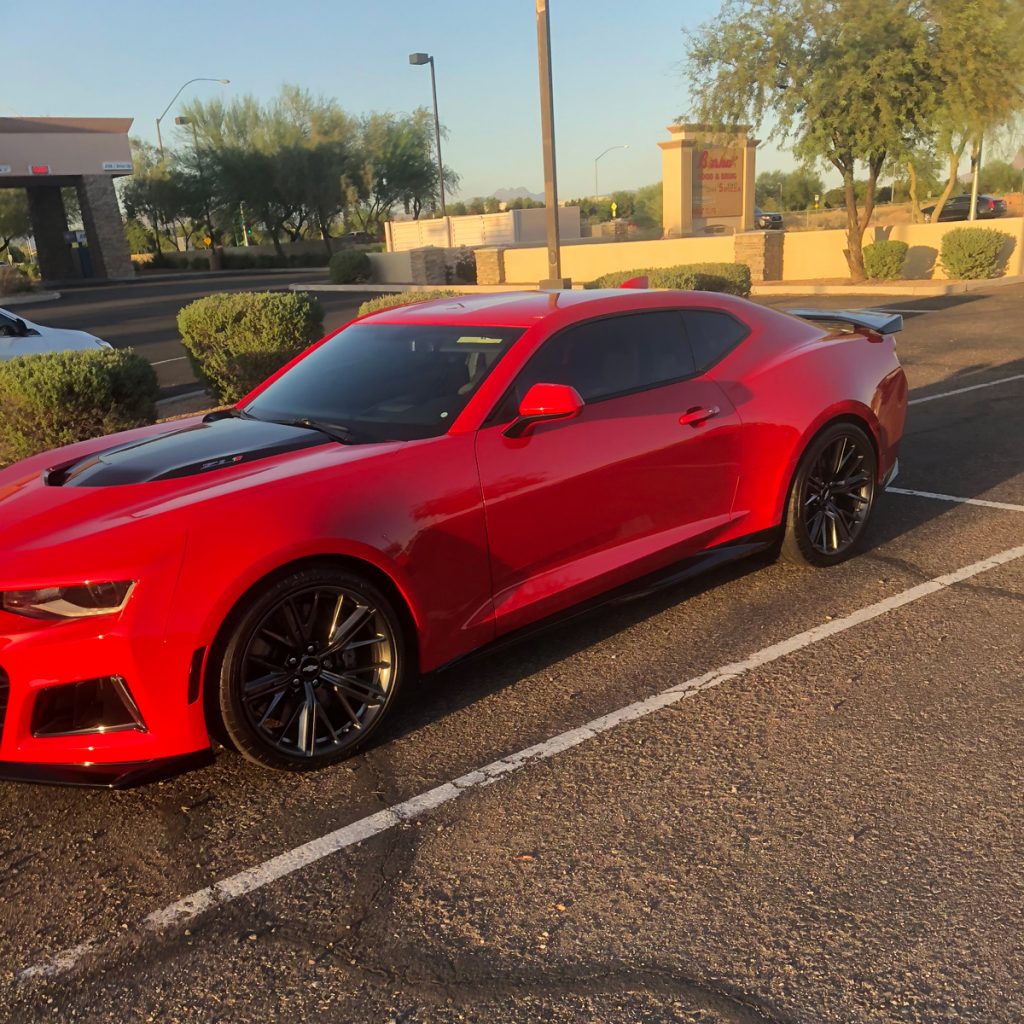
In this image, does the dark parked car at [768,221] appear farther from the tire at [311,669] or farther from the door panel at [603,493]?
the tire at [311,669]

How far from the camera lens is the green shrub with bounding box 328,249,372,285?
36094mm

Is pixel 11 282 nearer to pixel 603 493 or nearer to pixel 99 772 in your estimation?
pixel 603 493

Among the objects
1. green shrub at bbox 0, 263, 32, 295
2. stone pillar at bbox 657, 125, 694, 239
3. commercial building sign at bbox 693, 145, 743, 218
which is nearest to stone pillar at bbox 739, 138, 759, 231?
commercial building sign at bbox 693, 145, 743, 218

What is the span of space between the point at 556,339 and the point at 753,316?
1400 millimetres

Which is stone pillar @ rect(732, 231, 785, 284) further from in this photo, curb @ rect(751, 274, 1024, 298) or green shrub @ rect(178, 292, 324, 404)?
green shrub @ rect(178, 292, 324, 404)

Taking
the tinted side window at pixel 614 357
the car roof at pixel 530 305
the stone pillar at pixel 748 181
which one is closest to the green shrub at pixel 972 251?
the stone pillar at pixel 748 181

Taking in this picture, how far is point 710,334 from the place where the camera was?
487 centimetres

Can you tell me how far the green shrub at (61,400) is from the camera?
838 cm

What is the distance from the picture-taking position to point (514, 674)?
426 cm

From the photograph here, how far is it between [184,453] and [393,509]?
0.95 meters

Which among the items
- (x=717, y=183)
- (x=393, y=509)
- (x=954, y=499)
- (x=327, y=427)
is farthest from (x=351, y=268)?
(x=393, y=509)

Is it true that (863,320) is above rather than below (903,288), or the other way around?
above

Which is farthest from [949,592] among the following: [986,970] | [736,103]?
[736,103]

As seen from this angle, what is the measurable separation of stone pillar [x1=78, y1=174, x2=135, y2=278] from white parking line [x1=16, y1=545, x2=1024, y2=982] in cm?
5159
